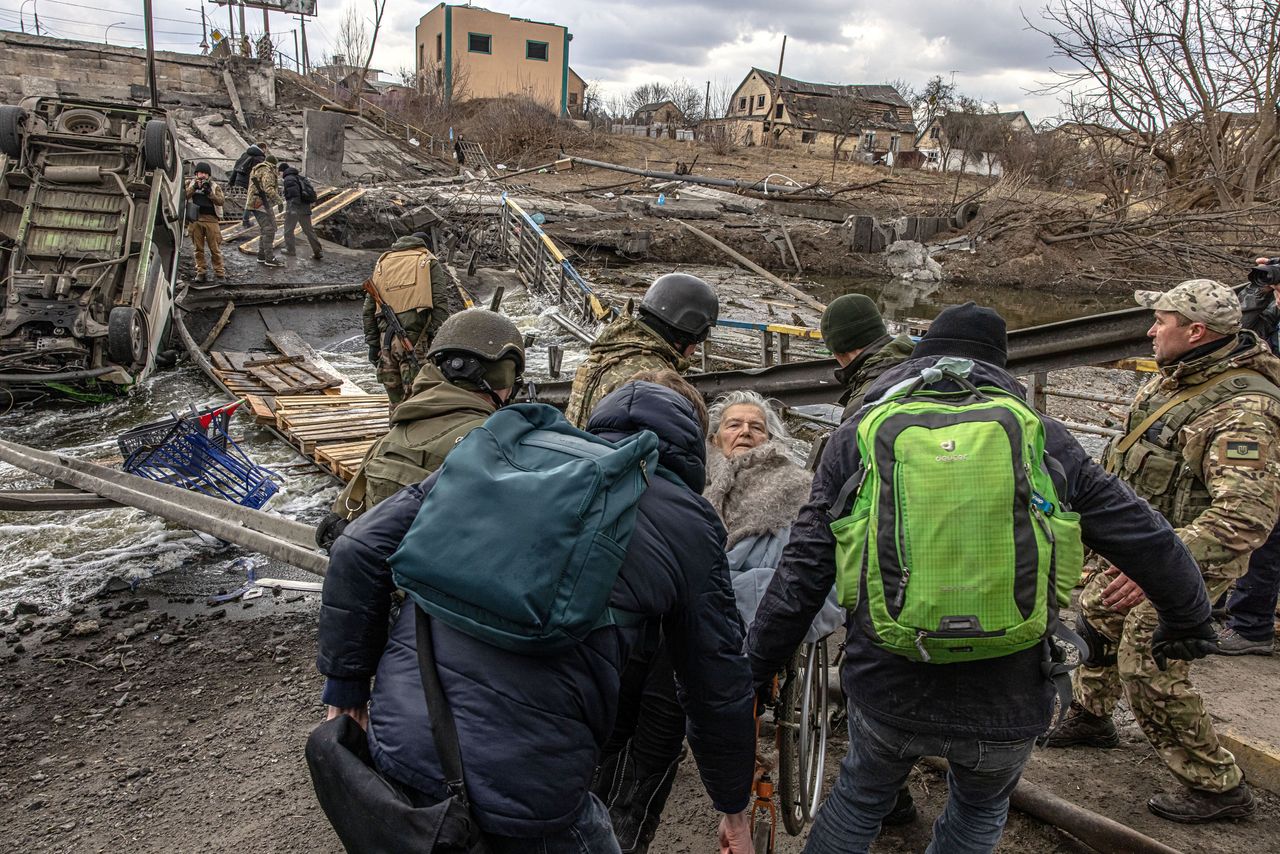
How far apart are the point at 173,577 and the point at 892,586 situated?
511 centimetres

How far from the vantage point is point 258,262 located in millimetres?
14195

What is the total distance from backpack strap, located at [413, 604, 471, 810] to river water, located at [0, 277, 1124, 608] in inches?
173

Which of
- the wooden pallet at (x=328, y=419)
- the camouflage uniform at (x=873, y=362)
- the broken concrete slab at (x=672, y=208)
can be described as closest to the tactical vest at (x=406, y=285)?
the wooden pallet at (x=328, y=419)

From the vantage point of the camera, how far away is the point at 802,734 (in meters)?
2.68

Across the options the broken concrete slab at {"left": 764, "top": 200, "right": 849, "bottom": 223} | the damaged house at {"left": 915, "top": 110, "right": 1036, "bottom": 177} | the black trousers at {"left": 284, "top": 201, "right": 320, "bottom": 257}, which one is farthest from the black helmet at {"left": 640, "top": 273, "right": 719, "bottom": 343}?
the damaged house at {"left": 915, "top": 110, "right": 1036, "bottom": 177}

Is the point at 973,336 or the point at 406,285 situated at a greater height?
the point at 973,336

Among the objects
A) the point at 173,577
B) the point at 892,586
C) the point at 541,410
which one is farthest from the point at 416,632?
the point at 173,577

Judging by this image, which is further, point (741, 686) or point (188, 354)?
point (188, 354)

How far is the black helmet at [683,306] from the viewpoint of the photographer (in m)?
3.66

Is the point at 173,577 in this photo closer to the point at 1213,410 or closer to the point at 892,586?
the point at 892,586

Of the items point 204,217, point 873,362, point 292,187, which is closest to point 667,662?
point 873,362

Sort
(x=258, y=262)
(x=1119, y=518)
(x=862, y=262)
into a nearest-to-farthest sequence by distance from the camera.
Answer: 1. (x=1119, y=518)
2. (x=258, y=262)
3. (x=862, y=262)

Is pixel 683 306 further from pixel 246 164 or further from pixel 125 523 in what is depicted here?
pixel 246 164

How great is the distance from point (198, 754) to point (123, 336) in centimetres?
656
